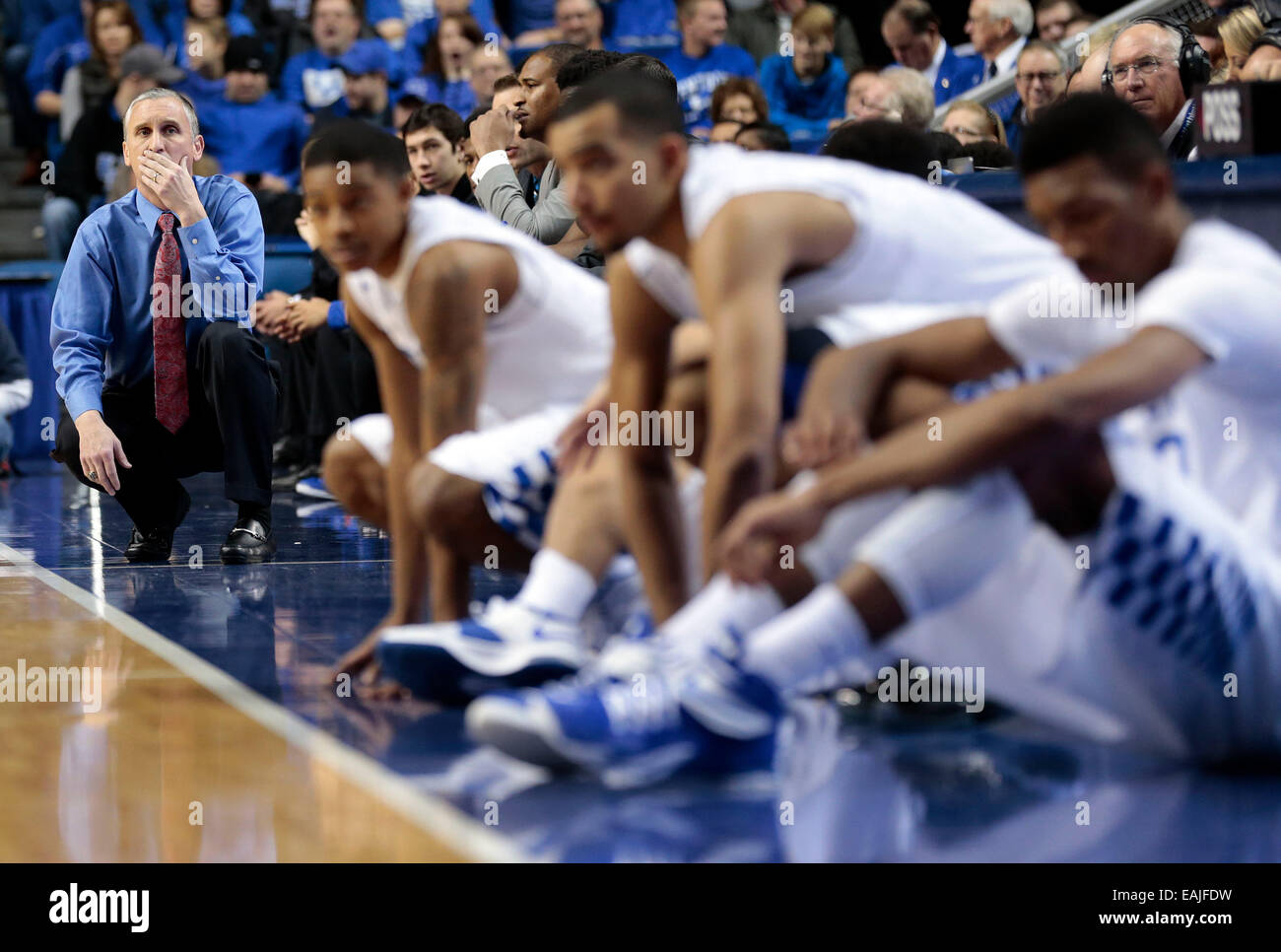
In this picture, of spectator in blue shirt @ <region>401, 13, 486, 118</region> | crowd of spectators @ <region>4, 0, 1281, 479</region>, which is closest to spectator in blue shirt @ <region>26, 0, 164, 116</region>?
crowd of spectators @ <region>4, 0, 1281, 479</region>

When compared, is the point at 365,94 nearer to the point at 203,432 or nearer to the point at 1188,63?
the point at 203,432

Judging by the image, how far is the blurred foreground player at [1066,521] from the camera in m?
1.87

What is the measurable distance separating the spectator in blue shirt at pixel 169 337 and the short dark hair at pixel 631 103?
2.36 metres

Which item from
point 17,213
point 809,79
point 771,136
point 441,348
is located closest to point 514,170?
point 771,136

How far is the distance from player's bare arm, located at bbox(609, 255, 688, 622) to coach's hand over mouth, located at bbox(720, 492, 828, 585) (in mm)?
450

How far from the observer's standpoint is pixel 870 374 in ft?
6.45

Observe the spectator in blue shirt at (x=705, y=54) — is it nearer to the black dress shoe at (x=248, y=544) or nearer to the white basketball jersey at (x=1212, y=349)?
the black dress shoe at (x=248, y=544)

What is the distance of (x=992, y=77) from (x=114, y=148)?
13.4 feet

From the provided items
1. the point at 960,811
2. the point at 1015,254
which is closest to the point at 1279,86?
the point at 1015,254

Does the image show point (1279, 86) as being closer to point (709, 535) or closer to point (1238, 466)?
point (1238, 466)

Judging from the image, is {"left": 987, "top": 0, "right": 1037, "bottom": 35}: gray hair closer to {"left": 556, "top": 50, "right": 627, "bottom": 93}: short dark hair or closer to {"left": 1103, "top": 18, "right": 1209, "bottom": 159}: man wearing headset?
{"left": 1103, "top": 18, "right": 1209, "bottom": 159}: man wearing headset

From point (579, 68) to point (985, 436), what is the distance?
2.45 metres

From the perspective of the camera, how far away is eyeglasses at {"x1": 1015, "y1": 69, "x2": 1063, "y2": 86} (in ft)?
18.4

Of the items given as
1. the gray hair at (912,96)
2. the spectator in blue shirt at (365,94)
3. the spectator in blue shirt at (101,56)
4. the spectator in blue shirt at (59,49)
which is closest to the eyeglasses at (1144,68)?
the gray hair at (912,96)
